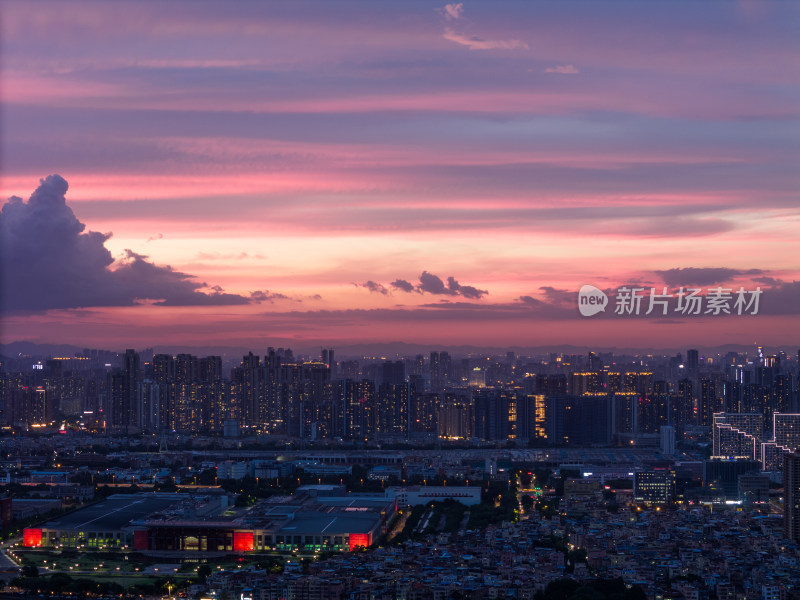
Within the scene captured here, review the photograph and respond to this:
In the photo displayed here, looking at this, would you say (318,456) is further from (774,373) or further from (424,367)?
(424,367)

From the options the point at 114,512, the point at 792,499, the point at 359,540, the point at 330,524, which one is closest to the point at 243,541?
the point at 330,524

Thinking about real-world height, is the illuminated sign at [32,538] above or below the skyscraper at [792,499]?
below

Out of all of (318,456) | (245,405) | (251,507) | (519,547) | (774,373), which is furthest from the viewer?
(245,405)

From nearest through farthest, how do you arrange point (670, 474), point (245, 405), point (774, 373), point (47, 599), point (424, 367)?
point (47, 599) < point (670, 474) < point (774, 373) < point (245, 405) < point (424, 367)

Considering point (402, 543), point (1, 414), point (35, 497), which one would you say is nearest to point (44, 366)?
point (1, 414)

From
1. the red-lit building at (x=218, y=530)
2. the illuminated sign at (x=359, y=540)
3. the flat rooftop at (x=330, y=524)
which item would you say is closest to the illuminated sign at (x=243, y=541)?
the red-lit building at (x=218, y=530)

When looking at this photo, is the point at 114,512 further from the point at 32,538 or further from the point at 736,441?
the point at 736,441

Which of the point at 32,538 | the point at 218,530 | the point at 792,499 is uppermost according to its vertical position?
the point at 792,499

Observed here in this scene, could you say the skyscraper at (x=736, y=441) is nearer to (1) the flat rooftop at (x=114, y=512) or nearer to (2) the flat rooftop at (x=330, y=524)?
(2) the flat rooftop at (x=330, y=524)

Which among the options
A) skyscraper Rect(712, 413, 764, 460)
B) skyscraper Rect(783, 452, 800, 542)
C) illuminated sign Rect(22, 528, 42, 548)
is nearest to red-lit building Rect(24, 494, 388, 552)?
illuminated sign Rect(22, 528, 42, 548)
